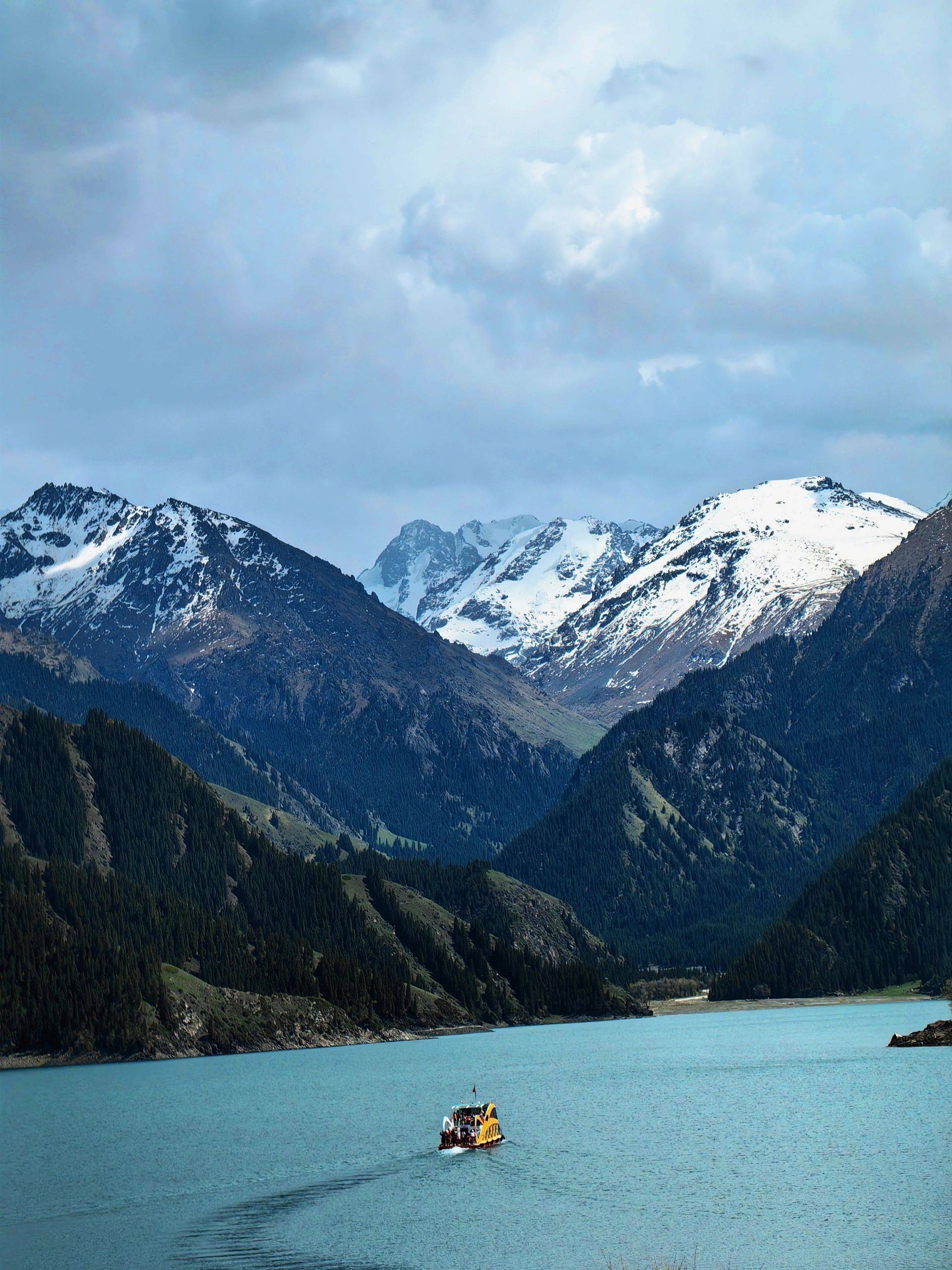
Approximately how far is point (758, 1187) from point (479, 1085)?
8268cm

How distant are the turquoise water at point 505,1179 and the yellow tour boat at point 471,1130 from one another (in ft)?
6.17

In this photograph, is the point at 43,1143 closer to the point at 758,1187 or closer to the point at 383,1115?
the point at 383,1115

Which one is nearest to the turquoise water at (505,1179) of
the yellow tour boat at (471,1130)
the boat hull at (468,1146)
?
the boat hull at (468,1146)

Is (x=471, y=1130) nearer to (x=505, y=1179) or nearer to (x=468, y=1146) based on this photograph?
(x=468, y=1146)

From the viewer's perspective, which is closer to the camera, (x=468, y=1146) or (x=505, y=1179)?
(x=505, y=1179)

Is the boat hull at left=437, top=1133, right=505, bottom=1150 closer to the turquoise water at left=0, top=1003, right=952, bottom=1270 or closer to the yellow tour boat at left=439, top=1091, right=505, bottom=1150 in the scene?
the yellow tour boat at left=439, top=1091, right=505, bottom=1150

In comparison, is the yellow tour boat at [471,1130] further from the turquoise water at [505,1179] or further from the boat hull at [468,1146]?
the turquoise water at [505,1179]

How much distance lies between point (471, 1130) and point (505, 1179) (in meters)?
14.3

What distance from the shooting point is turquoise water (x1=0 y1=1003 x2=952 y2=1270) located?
8812 centimetres

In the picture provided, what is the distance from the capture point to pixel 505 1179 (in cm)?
11306

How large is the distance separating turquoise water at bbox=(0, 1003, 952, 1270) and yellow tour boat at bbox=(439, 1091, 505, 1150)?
1880 mm

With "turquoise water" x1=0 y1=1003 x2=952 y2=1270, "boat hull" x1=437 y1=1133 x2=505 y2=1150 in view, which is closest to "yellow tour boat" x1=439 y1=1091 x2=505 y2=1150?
"boat hull" x1=437 y1=1133 x2=505 y2=1150

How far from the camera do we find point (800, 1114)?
14100 cm

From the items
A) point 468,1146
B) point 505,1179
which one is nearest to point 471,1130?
point 468,1146
